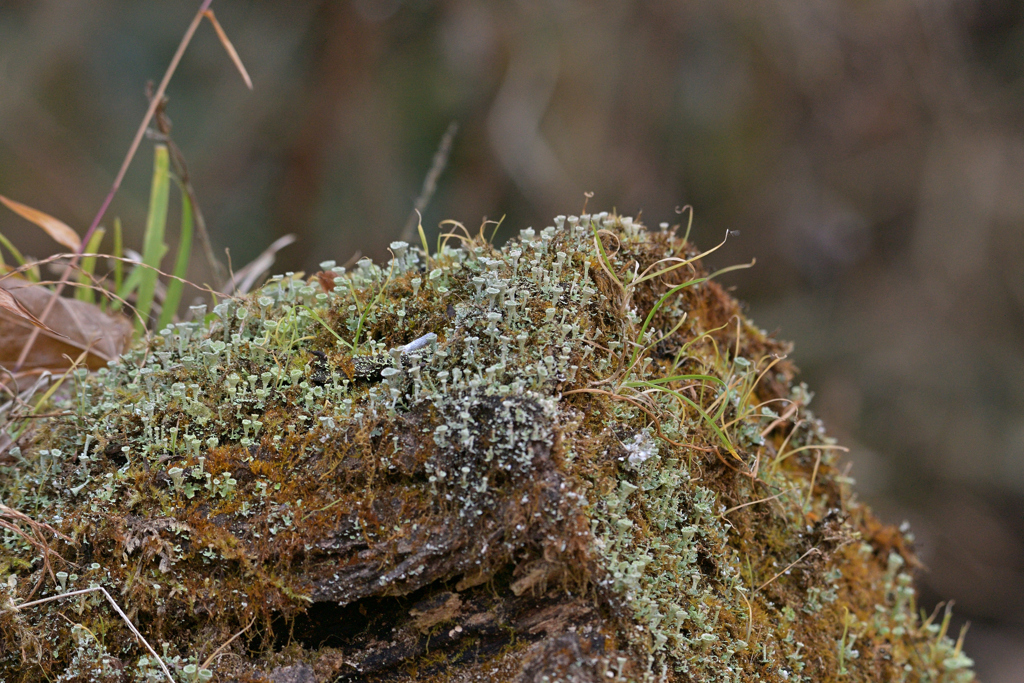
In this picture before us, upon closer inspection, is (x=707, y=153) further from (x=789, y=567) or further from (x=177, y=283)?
(x=789, y=567)

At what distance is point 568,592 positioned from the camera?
1.22m

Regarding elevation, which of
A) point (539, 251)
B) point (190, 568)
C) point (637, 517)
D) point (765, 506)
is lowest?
point (190, 568)

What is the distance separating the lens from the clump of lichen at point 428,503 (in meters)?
1.24

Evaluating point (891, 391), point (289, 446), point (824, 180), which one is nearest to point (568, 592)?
point (289, 446)

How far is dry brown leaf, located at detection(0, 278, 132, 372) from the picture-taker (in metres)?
2.01

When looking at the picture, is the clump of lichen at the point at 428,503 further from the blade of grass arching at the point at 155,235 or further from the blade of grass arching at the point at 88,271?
the blade of grass arching at the point at 155,235

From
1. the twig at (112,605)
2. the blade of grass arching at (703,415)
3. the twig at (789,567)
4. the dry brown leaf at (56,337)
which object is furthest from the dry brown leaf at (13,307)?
the twig at (789,567)

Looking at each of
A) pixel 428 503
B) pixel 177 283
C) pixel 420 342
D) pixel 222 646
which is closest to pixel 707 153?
pixel 177 283

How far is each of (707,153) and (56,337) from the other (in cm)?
536

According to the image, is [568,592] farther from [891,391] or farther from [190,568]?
[891,391]

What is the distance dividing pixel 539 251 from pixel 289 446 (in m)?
0.65

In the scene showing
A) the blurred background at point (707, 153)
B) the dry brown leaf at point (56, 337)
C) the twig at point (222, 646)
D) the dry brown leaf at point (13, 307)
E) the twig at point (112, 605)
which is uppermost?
the blurred background at point (707, 153)

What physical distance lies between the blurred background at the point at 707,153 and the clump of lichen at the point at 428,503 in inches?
146

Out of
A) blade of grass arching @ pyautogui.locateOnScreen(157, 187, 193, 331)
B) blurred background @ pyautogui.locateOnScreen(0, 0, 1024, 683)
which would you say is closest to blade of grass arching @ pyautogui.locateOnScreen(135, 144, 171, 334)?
blade of grass arching @ pyautogui.locateOnScreen(157, 187, 193, 331)
